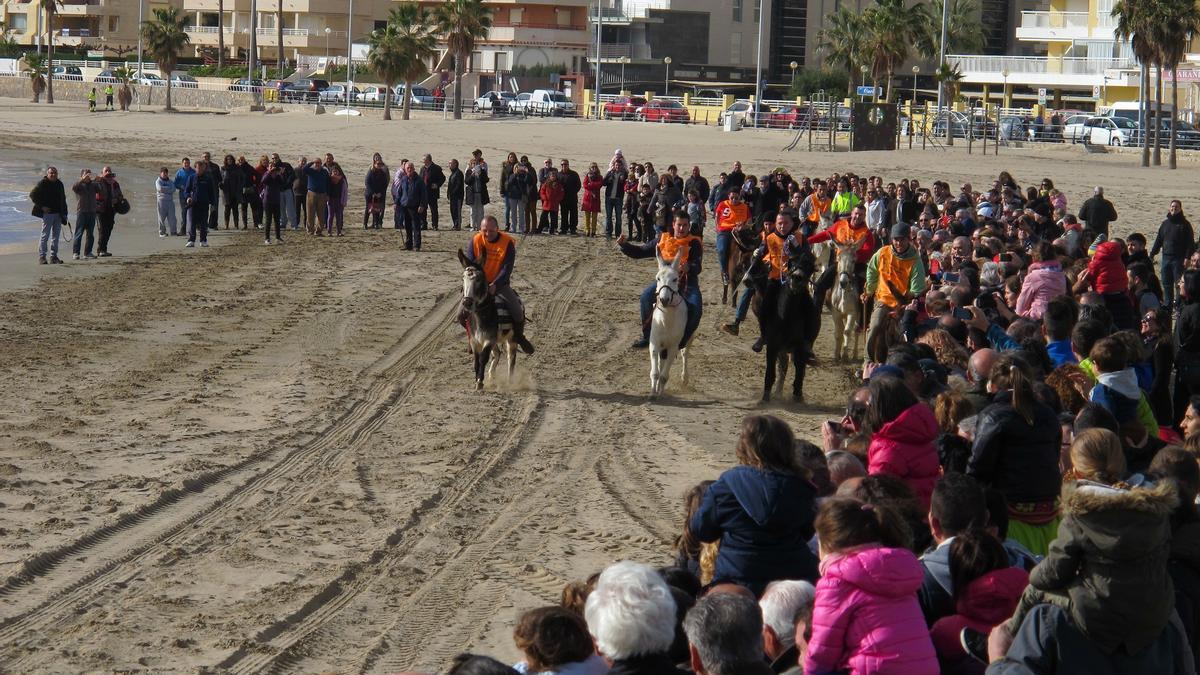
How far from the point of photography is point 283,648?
311 inches

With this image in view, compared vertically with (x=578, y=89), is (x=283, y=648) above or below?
below

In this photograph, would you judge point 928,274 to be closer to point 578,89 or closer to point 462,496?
point 462,496

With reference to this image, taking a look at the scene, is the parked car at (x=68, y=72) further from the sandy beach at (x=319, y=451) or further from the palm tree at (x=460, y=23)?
the sandy beach at (x=319, y=451)

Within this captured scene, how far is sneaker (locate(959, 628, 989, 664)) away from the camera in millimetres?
5371

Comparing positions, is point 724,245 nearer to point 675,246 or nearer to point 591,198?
point 675,246

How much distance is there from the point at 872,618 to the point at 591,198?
83.7ft

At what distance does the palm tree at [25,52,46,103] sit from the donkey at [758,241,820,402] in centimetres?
8021

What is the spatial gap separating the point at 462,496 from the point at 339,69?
3261 inches

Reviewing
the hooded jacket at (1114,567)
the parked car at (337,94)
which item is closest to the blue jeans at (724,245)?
the hooded jacket at (1114,567)

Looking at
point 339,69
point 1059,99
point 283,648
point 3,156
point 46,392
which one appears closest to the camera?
point 283,648

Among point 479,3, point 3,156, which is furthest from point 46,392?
point 479,3

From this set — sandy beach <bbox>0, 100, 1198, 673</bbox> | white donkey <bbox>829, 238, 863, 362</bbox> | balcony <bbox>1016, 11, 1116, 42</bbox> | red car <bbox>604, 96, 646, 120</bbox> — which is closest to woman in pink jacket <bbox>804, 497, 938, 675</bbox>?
sandy beach <bbox>0, 100, 1198, 673</bbox>

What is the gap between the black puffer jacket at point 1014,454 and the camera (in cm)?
730

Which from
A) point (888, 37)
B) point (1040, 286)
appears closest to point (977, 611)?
point (1040, 286)
